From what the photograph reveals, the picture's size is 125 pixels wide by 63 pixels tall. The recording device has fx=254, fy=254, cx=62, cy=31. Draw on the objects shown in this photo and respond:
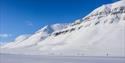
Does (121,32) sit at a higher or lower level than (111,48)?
higher

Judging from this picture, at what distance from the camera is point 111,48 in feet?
531

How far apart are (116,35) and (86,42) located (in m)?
23.1

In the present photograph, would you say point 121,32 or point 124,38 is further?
point 121,32

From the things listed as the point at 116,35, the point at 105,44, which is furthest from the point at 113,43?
the point at 116,35

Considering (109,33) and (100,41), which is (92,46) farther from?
(109,33)

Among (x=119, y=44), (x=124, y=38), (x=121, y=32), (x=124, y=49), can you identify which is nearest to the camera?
(x=124, y=49)

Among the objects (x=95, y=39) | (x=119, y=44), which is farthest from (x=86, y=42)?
(x=119, y=44)

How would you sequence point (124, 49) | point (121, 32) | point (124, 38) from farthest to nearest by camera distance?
point (121, 32)
point (124, 38)
point (124, 49)

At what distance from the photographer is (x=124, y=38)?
17900 cm

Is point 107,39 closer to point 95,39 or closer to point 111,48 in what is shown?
point 95,39

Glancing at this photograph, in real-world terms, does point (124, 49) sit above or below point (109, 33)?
below

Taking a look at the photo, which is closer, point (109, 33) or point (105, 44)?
point (105, 44)

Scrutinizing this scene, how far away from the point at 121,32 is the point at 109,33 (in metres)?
10.6

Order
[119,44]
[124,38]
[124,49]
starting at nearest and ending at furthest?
1. [124,49]
2. [119,44]
3. [124,38]
